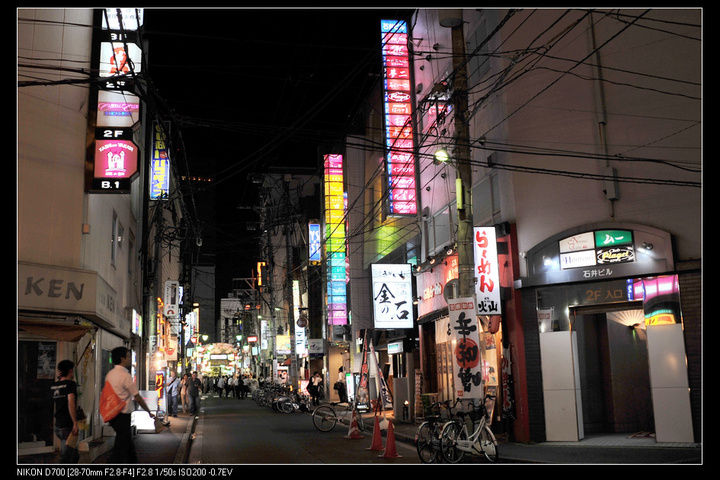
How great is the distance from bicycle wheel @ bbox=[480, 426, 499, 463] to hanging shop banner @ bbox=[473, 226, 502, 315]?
486 cm

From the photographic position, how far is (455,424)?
13.5 m

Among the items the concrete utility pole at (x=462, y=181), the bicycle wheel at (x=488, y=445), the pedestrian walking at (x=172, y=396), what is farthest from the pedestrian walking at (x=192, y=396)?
the bicycle wheel at (x=488, y=445)

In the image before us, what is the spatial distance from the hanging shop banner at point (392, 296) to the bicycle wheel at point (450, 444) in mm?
11216

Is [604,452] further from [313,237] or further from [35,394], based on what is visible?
[313,237]

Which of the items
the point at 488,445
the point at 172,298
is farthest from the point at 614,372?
the point at 172,298

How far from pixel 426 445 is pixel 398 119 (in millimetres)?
13990

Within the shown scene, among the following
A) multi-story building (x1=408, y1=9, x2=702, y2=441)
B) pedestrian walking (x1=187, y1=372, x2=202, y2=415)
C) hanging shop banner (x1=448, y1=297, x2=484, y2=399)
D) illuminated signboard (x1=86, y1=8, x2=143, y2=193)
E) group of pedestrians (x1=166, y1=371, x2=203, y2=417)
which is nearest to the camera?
illuminated signboard (x1=86, y1=8, x2=143, y2=193)

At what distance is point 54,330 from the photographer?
42.7 feet

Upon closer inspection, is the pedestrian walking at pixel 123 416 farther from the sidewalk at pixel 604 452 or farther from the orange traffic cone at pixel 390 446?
the sidewalk at pixel 604 452

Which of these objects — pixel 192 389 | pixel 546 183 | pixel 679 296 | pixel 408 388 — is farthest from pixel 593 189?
pixel 192 389

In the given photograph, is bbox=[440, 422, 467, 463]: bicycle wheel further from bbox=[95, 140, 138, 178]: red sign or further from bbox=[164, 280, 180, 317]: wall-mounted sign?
bbox=[164, 280, 180, 317]: wall-mounted sign

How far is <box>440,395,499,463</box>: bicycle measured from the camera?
43.6ft

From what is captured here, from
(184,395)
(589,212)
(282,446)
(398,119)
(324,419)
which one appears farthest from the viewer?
(184,395)

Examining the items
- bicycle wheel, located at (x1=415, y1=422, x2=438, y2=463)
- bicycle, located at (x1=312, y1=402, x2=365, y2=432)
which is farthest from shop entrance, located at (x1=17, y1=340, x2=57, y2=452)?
bicycle, located at (x1=312, y1=402, x2=365, y2=432)
